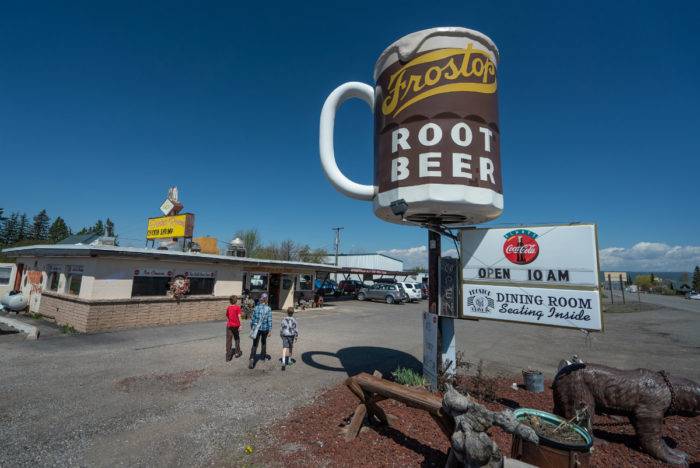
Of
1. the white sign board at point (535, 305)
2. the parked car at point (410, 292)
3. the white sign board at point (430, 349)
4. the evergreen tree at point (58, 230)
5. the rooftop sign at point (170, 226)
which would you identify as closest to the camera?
the white sign board at point (535, 305)

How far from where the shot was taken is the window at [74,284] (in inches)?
519

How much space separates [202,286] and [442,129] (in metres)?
14.6

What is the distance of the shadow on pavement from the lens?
8.56 meters

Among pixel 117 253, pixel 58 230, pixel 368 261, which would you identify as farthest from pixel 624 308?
pixel 58 230

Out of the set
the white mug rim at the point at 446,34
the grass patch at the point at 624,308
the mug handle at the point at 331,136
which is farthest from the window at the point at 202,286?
the grass patch at the point at 624,308

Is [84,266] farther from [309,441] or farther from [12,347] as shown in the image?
[309,441]

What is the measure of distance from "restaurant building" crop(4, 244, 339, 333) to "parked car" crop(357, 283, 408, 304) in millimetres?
14804

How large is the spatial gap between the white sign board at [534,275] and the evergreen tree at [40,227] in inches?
4040

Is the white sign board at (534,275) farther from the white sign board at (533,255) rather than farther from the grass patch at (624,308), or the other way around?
the grass patch at (624,308)

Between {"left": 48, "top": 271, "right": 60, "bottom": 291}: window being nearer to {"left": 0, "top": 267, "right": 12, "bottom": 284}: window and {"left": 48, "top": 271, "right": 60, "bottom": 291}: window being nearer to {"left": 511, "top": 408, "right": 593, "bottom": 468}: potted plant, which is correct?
{"left": 0, "top": 267, "right": 12, "bottom": 284}: window

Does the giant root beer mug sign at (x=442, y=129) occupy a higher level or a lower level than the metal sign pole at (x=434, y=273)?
higher

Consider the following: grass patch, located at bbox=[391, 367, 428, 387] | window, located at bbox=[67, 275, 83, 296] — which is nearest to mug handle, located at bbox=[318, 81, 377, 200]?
grass patch, located at bbox=[391, 367, 428, 387]

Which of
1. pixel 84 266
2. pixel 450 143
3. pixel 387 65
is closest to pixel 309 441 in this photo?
pixel 450 143

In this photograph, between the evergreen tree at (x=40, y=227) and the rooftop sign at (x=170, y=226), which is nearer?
the rooftop sign at (x=170, y=226)
